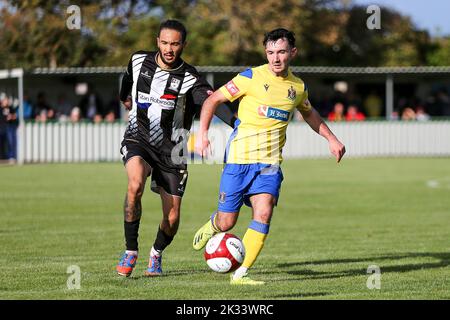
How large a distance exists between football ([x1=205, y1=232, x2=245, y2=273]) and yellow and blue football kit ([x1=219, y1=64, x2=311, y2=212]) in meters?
0.56

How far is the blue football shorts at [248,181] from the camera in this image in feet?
31.1

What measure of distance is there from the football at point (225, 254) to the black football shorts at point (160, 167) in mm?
1082

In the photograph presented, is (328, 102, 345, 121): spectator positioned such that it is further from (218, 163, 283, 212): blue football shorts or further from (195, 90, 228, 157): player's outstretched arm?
(195, 90, 228, 157): player's outstretched arm

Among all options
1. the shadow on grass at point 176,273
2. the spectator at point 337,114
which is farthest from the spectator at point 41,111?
the shadow on grass at point 176,273

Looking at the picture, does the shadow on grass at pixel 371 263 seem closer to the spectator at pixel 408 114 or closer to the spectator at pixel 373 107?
the spectator at pixel 408 114

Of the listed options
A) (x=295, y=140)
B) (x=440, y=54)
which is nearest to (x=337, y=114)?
(x=295, y=140)

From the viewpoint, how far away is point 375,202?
826 inches

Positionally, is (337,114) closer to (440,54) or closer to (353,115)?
(353,115)

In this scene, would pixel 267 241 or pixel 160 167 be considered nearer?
pixel 160 167

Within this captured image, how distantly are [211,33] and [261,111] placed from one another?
132ft

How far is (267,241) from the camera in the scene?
14.1 meters

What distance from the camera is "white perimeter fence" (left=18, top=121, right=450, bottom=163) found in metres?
34.3

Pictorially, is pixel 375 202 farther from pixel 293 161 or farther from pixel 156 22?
pixel 156 22
